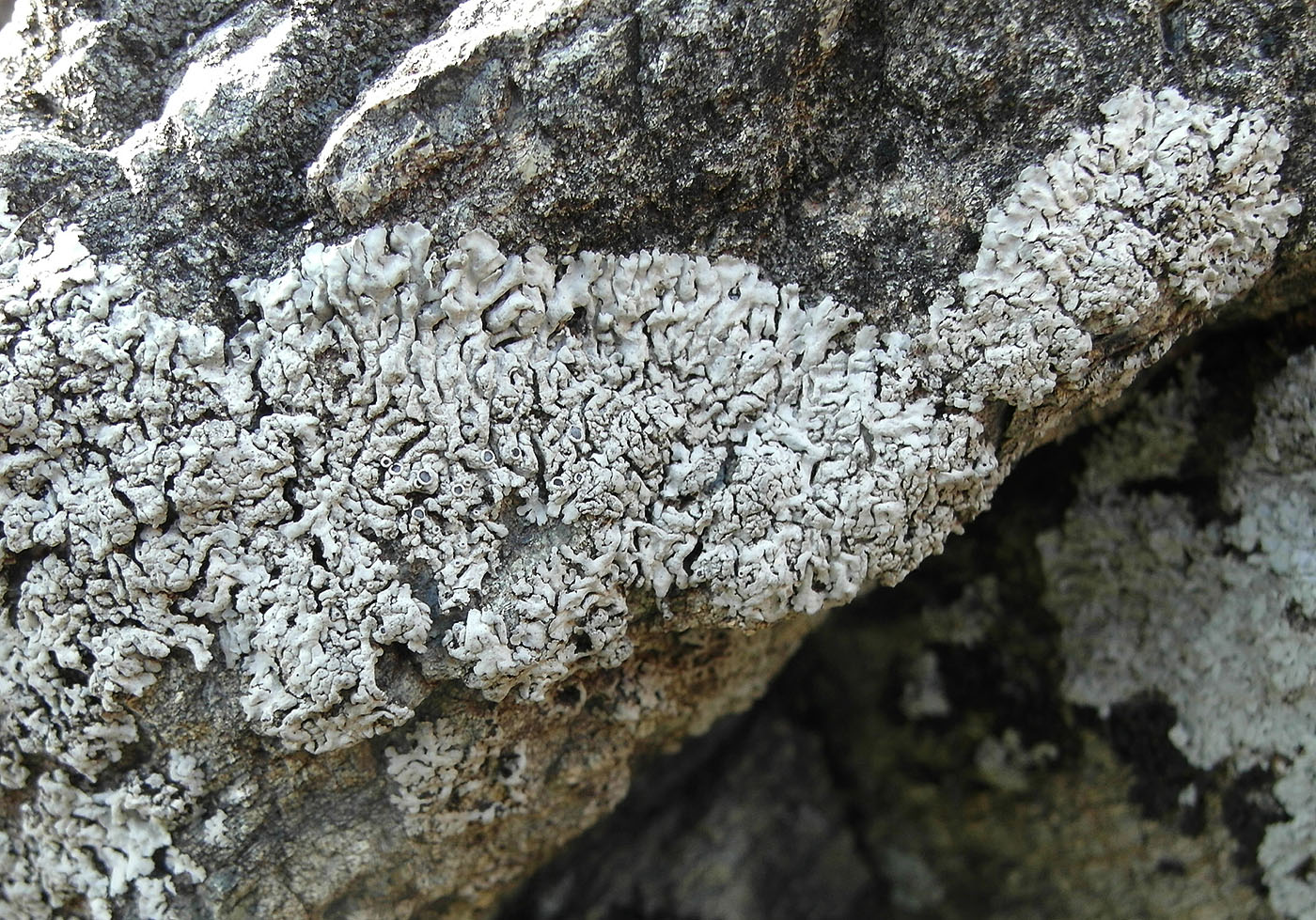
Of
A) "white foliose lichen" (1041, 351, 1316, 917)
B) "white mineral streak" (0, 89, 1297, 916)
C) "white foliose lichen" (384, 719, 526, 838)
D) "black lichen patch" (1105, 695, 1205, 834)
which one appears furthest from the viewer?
"black lichen patch" (1105, 695, 1205, 834)

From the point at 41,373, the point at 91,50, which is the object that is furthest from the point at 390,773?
the point at 91,50

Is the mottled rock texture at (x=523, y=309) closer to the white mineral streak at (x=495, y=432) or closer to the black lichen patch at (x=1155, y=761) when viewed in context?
the white mineral streak at (x=495, y=432)

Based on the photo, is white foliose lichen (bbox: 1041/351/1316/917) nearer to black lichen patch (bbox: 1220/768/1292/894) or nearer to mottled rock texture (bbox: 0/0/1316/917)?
black lichen patch (bbox: 1220/768/1292/894)

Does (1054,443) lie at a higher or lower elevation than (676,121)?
higher

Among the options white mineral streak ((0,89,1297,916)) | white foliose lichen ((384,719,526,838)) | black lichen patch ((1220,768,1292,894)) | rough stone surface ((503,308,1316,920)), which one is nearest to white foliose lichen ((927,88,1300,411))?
white mineral streak ((0,89,1297,916))

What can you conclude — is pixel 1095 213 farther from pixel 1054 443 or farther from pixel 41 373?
pixel 41 373

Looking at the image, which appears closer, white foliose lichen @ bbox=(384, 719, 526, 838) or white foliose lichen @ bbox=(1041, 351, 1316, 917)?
white foliose lichen @ bbox=(384, 719, 526, 838)

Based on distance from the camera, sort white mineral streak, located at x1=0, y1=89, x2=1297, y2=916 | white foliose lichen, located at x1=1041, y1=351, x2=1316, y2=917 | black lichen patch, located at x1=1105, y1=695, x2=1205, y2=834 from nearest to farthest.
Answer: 1. white mineral streak, located at x1=0, y1=89, x2=1297, y2=916
2. white foliose lichen, located at x1=1041, y1=351, x2=1316, y2=917
3. black lichen patch, located at x1=1105, y1=695, x2=1205, y2=834
